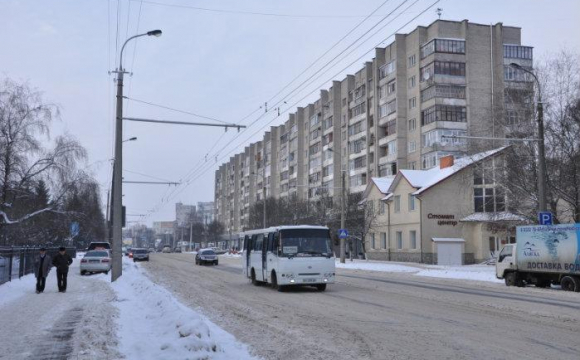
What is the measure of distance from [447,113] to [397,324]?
207 ft

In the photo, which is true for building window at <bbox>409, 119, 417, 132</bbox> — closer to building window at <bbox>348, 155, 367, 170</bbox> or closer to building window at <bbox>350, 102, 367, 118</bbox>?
building window at <bbox>348, 155, 367, 170</bbox>

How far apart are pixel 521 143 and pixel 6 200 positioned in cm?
3434

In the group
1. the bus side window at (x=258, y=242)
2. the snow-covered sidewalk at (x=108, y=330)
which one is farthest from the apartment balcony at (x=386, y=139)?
the snow-covered sidewalk at (x=108, y=330)

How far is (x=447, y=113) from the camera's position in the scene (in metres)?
72.2

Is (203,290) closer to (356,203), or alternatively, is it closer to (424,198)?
(424,198)

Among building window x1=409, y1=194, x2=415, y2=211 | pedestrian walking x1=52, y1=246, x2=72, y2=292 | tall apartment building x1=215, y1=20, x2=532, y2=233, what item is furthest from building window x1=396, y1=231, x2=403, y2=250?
pedestrian walking x1=52, y1=246, x2=72, y2=292

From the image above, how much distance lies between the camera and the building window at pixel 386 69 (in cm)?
8093

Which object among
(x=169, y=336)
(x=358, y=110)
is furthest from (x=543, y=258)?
(x=358, y=110)

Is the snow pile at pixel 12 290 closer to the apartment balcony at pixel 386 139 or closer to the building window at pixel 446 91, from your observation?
the building window at pixel 446 91

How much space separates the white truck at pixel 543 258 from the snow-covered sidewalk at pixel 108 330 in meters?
16.7

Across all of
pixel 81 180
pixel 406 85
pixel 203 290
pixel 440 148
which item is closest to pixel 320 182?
pixel 406 85

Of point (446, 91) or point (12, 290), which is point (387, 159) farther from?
point (12, 290)

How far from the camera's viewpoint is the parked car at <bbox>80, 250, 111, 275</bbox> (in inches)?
1331

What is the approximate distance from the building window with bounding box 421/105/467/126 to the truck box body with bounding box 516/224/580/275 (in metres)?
46.5
